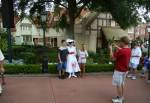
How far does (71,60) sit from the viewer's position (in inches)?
510

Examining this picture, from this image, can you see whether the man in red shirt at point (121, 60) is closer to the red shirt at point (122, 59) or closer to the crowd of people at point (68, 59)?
the red shirt at point (122, 59)

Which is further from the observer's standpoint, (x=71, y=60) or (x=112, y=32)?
(x=112, y=32)

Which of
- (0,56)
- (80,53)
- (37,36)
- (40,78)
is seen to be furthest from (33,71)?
(37,36)

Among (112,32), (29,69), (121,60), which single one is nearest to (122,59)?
(121,60)

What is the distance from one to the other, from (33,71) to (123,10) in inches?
386

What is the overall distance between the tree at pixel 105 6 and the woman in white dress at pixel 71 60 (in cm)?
938

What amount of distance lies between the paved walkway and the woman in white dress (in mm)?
623

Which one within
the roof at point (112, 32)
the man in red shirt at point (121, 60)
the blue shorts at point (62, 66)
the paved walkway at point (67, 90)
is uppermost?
the roof at point (112, 32)

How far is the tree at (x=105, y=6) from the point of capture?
21609 mm

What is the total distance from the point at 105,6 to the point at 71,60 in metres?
11.9

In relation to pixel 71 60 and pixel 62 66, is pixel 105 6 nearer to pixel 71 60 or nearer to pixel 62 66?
pixel 71 60

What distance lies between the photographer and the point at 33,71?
13.9 metres

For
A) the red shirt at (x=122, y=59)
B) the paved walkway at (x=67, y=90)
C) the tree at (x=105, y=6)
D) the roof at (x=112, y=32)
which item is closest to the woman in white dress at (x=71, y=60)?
the paved walkway at (x=67, y=90)

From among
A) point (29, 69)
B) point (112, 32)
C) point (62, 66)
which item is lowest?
point (29, 69)
